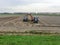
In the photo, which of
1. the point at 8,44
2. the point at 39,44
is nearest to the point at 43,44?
the point at 39,44

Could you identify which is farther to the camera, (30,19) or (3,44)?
(30,19)

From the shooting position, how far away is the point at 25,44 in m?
15.4

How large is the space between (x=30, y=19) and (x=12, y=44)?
41.0 m

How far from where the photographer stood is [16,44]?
1544cm

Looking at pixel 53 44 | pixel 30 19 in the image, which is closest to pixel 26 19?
pixel 30 19

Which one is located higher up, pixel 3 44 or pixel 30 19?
pixel 3 44

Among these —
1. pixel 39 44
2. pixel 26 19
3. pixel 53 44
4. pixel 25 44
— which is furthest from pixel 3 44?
pixel 26 19

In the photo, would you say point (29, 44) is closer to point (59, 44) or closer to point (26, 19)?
point (59, 44)

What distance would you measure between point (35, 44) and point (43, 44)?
572 millimetres

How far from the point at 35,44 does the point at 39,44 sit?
0.93 ft

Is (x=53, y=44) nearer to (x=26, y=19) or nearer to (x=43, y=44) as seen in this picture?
(x=43, y=44)

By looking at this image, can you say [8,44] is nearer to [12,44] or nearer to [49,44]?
[12,44]

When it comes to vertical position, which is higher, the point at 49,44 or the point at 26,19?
the point at 49,44

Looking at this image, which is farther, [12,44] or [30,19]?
[30,19]
